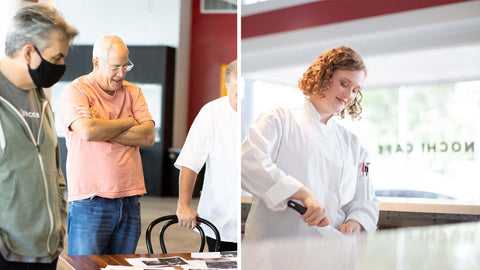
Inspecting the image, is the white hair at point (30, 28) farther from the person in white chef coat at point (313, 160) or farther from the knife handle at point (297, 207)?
the knife handle at point (297, 207)

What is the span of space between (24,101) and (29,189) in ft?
0.98

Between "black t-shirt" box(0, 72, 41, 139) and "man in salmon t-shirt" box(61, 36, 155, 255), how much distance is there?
0.26 meters

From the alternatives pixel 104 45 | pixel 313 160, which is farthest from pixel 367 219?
pixel 104 45

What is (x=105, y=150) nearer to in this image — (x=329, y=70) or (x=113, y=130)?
(x=113, y=130)

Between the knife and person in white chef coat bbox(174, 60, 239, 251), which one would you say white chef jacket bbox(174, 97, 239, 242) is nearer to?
person in white chef coat bbox(174, 60, 239, 251)

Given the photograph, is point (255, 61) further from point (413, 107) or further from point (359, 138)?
point (413, 107)

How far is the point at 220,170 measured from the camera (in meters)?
3.14

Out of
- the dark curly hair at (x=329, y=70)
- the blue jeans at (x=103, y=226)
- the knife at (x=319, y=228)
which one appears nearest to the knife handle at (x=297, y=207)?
the knife at (x=319, y=228)

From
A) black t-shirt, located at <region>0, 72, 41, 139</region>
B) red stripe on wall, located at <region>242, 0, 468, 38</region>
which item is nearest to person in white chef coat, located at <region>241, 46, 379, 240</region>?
red stripe on wall, located at <region>242, 0, 468, 38</region>

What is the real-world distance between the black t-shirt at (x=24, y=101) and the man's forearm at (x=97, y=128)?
0.32 metres

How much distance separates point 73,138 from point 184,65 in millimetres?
1005

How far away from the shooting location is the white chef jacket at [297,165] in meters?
→ 2.00

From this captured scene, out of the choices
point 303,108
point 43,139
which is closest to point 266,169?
point 303,108

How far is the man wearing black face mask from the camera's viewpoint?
179 centimetres
